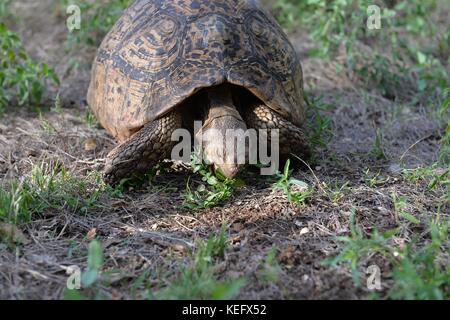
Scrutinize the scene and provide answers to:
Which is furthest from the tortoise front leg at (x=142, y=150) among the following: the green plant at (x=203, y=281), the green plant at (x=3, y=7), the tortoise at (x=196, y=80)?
the green plant at (x=3, y=7)

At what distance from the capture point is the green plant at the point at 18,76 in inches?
227

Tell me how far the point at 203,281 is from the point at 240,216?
0.94 metres

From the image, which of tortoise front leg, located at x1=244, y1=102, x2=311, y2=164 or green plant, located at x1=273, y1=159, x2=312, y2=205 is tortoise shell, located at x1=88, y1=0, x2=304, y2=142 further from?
green plant, located at x1=273, y1=159, x2=312, y2=205

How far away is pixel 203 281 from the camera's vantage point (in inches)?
122

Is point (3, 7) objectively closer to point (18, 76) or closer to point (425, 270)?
point (18, 76)

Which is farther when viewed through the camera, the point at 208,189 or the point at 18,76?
the point at 18,76

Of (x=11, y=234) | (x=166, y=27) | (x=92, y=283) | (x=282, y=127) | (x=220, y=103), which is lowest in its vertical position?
(x=92, y=283)

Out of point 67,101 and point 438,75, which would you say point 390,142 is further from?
point 67,101

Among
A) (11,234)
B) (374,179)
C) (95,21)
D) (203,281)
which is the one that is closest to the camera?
(203,281)

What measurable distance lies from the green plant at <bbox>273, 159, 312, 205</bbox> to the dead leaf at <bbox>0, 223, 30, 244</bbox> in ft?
5.51

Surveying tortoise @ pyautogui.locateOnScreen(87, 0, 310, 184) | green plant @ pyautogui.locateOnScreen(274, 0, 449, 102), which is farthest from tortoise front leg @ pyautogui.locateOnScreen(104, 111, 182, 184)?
green plant @ pyautogui.locateOnScreen(274, 0, 449, 102)

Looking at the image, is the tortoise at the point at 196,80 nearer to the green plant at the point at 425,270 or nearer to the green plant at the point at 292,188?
the green plant at the point at 292,188

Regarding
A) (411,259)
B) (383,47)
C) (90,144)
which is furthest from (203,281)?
(383,47)
